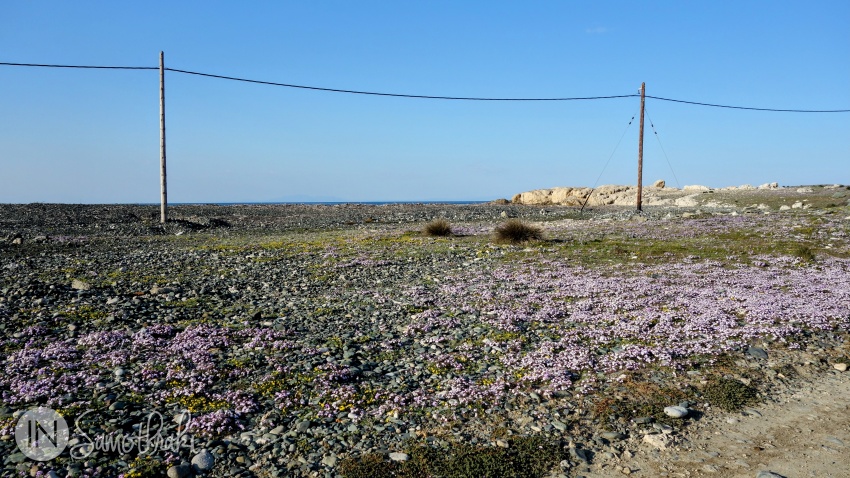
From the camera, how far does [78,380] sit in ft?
25.4

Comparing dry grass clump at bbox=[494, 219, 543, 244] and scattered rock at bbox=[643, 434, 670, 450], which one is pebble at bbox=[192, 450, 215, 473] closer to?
scattered rock at bbox=[643, 434, 670, 450]

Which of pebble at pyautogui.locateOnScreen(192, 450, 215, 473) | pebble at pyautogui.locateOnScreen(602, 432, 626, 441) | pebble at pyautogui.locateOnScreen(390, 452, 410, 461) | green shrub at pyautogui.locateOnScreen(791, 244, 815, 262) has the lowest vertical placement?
pebble at pyautogui.locateOnScreen(192, 450, 215, 473)

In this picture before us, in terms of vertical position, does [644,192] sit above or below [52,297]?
above

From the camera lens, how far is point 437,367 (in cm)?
858

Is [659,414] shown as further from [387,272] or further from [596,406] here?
[387,272]

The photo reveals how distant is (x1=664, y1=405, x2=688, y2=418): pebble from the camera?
675cm

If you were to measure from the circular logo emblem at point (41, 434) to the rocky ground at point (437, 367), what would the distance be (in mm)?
116

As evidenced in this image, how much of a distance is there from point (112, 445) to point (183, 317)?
225 inches

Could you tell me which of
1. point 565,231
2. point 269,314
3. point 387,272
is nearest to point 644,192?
point 565,231

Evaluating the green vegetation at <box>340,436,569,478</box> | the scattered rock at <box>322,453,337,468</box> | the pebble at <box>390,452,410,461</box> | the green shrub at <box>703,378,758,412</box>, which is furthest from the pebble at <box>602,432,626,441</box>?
the scattered rock at <box>322,453,337,468</box>

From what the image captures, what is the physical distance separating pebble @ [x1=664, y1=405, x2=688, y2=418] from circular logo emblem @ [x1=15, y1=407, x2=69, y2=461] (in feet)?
24.7

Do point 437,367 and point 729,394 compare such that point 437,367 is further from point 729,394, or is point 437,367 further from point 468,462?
point 729,394

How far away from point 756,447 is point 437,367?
4.53m

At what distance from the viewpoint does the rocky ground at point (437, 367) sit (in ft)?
19.2
